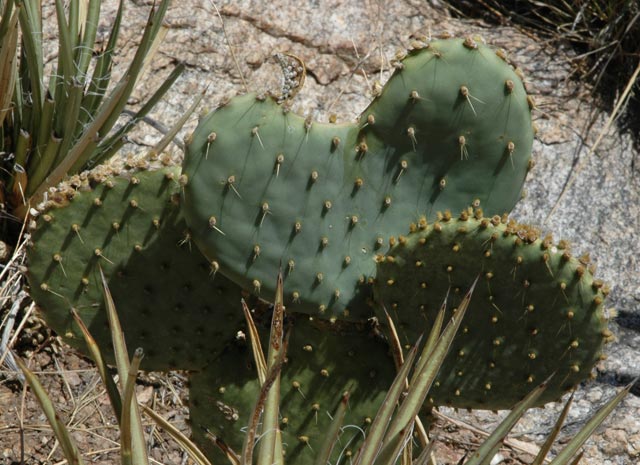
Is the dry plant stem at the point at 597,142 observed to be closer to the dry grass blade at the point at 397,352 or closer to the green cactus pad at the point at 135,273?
the dry grass blade at the point at 397,352

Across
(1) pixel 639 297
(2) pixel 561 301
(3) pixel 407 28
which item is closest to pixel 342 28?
(3) pixel 407 28

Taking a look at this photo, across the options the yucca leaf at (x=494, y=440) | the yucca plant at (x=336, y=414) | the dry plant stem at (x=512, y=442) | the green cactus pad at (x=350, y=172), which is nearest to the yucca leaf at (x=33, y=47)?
the green cactus pad at (x=350, y=172)

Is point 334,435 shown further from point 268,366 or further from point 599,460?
point 599,460

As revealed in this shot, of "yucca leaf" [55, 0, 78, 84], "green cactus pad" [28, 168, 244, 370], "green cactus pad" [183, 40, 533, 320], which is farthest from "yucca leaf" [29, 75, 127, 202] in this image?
"green cactus pad" [183, 40, 533, 320]

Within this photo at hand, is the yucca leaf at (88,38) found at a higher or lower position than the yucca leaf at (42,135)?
higher

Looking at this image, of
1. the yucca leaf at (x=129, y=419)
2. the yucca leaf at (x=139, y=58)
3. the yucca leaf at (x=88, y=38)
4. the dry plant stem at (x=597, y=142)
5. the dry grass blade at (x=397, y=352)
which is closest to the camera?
the yucca leaf at (x=129, y=419)

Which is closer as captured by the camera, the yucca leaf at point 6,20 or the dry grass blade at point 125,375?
the dry grass blade at point 125,375
